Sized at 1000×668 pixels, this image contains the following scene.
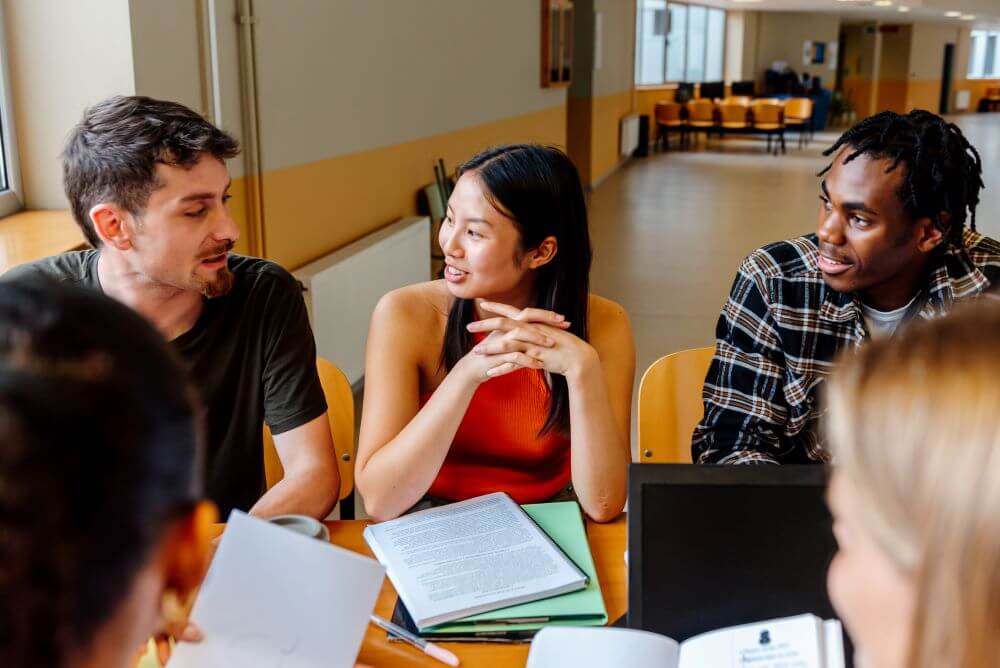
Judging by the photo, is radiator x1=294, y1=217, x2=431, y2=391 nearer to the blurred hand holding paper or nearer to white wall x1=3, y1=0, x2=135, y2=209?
white wall x1=3, y1=0, x2=135, y2=209

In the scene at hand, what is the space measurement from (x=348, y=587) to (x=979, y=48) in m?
30.0

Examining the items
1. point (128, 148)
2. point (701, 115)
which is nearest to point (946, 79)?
point (701, 115)

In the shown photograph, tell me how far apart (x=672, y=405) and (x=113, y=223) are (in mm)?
1118

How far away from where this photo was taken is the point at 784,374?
1784mm

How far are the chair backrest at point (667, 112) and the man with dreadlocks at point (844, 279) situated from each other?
44.7 ft

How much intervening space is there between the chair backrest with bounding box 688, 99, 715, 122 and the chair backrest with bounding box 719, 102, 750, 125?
0.16 metres

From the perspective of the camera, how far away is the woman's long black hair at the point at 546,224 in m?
1.74

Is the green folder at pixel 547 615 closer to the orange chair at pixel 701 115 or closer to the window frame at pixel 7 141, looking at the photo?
the window frame at pixel 7 141

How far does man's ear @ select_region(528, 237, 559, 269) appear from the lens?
70.2 inches

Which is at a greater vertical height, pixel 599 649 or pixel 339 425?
pixel 599 649

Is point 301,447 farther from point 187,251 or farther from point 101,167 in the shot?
point 101,167

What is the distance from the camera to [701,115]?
15.6 m

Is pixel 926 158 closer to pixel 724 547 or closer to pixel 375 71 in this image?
pixel 724 547

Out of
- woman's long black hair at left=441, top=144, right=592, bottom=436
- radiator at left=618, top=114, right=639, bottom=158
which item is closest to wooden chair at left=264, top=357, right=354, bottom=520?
woman's long black hair at left=441, top=144, right=592, bottom=436
